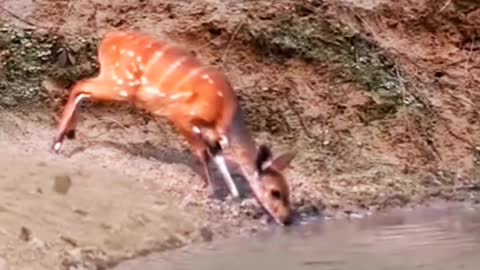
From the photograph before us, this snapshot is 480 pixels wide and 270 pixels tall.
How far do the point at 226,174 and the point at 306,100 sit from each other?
1.55 m

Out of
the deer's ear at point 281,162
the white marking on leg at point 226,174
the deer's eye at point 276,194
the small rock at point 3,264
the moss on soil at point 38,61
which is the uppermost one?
the deer's ear at point 281,162

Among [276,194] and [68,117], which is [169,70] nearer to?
[68,117]

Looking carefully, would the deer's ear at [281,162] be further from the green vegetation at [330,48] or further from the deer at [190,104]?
the green vegetation at [330,48]

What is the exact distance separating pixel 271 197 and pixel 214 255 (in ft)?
3.38

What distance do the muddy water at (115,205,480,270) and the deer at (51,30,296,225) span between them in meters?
0.44

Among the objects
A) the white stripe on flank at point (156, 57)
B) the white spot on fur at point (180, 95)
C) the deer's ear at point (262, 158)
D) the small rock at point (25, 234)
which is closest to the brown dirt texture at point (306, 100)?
the deer's ear at point (262, 158)

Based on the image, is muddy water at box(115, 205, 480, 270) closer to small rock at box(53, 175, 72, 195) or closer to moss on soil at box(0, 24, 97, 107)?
small rock at box(53, 175, 72, 195)

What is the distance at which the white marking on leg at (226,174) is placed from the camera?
772 centimetres

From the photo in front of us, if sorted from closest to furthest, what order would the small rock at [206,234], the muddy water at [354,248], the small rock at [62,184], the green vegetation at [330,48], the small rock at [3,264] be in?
the small rock at [3,264]
the muddy water at [354,248]
the small rock at [206,234]
the small rock at [62,184]
the green vegetation at [330,48]

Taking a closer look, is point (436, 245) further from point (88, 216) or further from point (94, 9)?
point (94, 9)

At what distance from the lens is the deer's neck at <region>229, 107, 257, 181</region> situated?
7891 millimetres

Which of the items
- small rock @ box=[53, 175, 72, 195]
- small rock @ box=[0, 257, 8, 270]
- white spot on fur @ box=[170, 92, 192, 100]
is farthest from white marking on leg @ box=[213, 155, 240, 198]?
small rock @ box=[0, 257, 8, 270]

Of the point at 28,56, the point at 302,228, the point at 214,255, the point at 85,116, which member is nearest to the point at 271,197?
the point at 302,228

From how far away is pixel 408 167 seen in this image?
876cm
